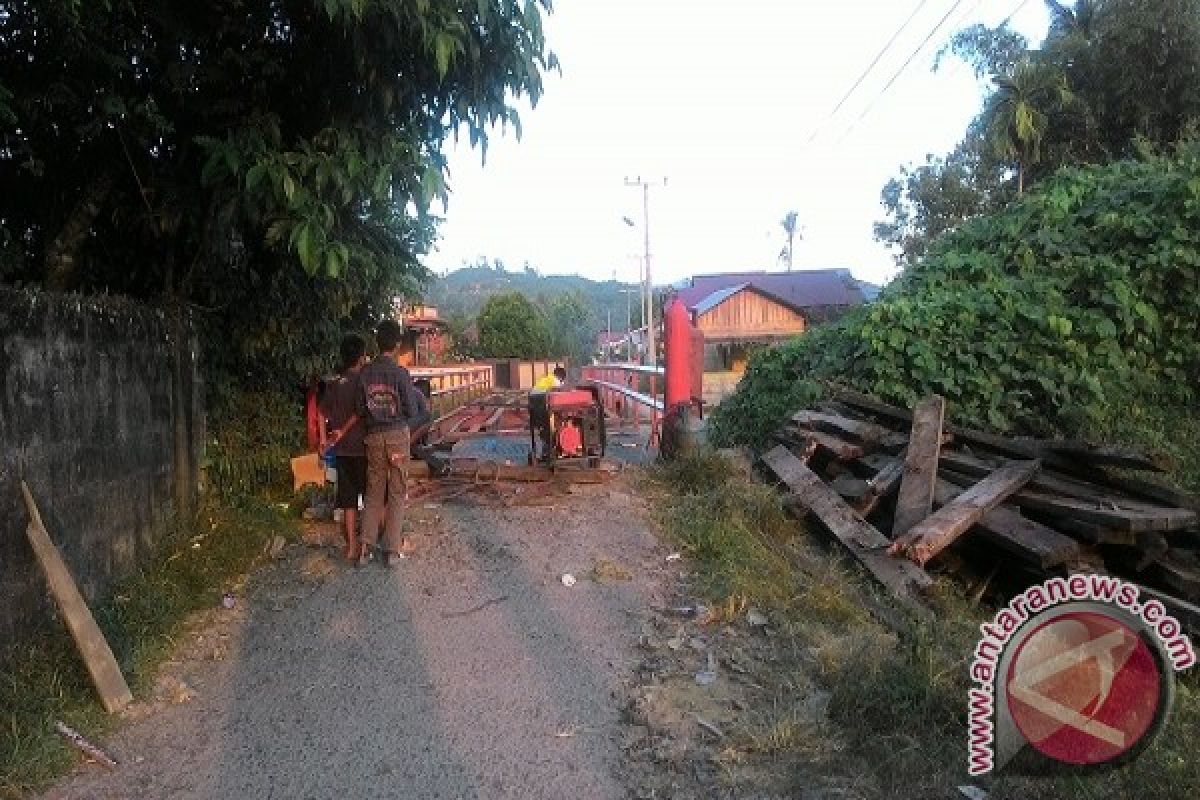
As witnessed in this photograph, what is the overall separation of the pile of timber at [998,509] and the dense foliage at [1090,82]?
15.4 m

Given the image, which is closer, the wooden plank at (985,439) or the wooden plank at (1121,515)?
the wooden plank at (1121,515)

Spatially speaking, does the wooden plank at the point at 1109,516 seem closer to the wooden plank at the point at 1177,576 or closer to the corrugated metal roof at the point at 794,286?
the wooden plank at the point at 1177,576

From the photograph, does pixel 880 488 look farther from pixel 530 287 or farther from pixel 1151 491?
pixel 530 287

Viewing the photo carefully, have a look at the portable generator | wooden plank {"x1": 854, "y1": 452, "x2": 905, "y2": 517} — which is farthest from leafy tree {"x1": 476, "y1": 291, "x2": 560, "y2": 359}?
wooden plank {"x1": 854, "y1": 452, "x2": 905, "y2": 517}

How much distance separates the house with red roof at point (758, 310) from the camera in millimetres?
47000

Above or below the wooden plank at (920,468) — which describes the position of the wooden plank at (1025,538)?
below

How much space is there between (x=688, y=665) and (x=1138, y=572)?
3.49 meters

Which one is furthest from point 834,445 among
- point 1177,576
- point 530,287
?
point 530,287

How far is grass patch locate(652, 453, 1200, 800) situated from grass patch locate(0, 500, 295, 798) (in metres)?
2.96

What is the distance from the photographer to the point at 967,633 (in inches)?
195

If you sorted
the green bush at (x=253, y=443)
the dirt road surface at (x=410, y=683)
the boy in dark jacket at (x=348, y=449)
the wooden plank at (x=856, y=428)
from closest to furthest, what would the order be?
the dirt road surface at (x=410, y=683)
the boy in dark jacket at (x=348, y=449)
the green bush at (x=253, y=443)
the wooden plank at (x=856, y=428)

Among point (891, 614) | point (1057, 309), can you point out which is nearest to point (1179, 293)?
point (1057, 309)

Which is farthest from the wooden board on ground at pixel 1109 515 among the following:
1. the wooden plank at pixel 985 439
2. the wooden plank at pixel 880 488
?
the wooden plank at pixel 880 488

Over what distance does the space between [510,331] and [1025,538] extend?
5205cm
